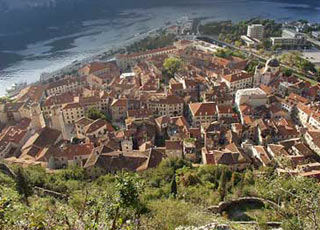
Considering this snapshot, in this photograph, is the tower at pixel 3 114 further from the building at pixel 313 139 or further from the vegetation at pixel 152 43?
the building at pixel 313 139

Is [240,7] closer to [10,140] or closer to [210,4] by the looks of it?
[210,4]

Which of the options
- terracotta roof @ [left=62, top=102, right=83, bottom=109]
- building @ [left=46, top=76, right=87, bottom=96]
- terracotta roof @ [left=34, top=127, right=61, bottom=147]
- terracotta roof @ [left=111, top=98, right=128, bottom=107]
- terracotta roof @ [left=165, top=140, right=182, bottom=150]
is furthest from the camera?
building @ [left=46, top=76, right=87, bottom=96]

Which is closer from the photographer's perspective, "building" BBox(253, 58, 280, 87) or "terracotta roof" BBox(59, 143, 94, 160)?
"terracotta roof" BBox(59, 143, 94, 160)

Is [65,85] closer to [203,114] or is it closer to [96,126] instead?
[96,126]

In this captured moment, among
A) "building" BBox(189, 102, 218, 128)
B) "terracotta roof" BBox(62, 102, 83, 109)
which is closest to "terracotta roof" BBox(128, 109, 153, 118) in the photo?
"building" BBox(189, 102, 218, 128)

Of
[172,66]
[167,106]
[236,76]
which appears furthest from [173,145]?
[172,66]

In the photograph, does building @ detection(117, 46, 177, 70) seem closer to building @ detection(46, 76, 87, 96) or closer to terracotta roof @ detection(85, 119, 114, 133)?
building @ detection(46, 76, 87, 96)
